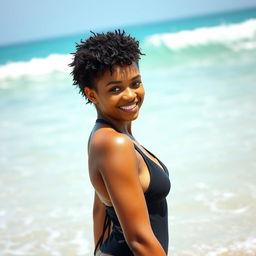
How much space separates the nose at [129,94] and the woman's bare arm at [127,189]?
0.19m

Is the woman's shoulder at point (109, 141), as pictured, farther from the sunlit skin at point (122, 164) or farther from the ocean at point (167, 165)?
the ocean at point (167, 165)

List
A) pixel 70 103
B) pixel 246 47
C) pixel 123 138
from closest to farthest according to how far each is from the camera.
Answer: pixel 123 138, pixel 70 103, pixel 246 47

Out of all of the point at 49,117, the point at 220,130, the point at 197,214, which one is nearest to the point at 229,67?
the point at 49,117

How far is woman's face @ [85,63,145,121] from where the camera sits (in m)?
1.79

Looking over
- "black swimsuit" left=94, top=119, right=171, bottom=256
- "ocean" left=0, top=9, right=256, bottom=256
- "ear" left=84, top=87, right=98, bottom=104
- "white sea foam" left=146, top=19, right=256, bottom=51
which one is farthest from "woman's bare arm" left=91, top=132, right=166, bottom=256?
"white sea foam" left=146, top=19, right=256, bottom=51

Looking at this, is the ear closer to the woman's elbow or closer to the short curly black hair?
the short curly black hair

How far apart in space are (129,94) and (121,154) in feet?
0.94

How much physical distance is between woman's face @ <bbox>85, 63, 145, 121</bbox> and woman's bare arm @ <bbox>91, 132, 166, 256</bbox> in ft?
0.56

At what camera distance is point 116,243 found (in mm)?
1885

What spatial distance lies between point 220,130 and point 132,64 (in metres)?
5.88

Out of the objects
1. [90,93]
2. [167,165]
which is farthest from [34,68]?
[90,93]

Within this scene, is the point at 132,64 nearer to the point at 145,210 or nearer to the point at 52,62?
the point at 145,210

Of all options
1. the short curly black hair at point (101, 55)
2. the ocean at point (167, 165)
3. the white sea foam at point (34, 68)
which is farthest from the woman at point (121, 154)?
the white sea foam at point (34, 68)

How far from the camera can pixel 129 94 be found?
1807 mm
